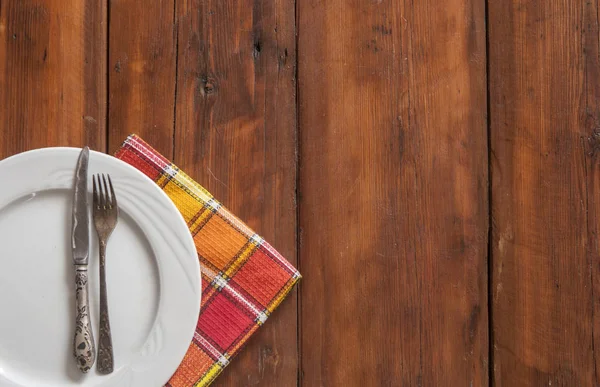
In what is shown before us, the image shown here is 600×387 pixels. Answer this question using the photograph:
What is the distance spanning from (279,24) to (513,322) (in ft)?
1.62

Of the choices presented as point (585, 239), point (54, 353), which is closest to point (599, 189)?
point (585, 239)

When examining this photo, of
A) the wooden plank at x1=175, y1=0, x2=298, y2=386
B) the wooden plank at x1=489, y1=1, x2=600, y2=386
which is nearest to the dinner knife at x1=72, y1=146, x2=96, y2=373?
the wooden plank at x1=175, y1=0, x2=298, y2=386

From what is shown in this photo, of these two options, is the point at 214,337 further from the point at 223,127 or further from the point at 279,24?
the point at 279,24

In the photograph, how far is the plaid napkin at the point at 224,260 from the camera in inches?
28.7

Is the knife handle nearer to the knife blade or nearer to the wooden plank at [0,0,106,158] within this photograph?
the knife blade

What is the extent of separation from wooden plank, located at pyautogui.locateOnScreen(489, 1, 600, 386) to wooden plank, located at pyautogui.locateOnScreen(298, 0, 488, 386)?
0.03m

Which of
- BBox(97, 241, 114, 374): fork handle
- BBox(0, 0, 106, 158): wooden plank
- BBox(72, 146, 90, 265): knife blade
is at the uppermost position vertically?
BBox(0, 0, 106, 158): wooden plank

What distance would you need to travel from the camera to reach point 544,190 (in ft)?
2.48

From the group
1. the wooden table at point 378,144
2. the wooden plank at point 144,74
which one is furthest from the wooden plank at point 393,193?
the wooden plank at point 144,74

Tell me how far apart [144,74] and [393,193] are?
0.36 meters

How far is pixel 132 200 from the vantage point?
682mm

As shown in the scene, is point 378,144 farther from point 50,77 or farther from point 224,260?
point 50,77

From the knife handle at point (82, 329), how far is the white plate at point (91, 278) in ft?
0.04

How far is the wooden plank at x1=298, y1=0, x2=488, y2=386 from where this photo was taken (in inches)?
29.7
